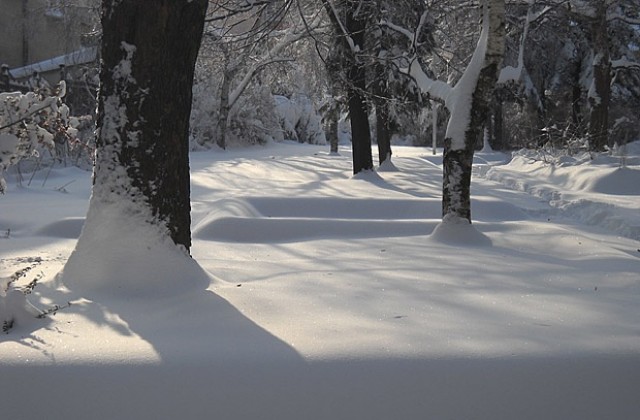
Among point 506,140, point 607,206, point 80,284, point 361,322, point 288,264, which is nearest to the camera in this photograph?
point 361,322

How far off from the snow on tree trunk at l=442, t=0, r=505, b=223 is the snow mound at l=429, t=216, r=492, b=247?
0.22 feet

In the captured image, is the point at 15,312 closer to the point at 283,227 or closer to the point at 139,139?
the point at 139,139

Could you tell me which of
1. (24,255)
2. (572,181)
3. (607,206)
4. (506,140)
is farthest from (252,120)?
(24,255)

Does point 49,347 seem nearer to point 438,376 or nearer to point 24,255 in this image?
point 438,376

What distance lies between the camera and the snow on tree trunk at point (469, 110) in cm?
587

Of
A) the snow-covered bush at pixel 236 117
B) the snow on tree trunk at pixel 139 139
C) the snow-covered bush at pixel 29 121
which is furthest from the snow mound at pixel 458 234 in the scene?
the snow-covered bush at pixel 236 117

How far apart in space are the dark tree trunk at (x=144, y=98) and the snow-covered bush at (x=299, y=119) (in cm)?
3294

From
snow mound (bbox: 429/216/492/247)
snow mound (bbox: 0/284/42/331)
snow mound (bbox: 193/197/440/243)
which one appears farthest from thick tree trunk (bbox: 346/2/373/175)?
snow mound (bbox: 0/284/42/331)

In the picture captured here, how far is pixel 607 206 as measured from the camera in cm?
816

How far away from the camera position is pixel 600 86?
16.1 m

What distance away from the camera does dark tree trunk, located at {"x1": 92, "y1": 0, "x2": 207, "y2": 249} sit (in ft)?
11.6

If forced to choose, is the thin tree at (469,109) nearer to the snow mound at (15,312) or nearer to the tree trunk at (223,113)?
the snow mound at (15,312)

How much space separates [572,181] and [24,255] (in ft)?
31.9

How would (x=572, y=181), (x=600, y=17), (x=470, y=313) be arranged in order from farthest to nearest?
(x=600, y=17)
(x=572, y=181)
(x=470, y=313)
